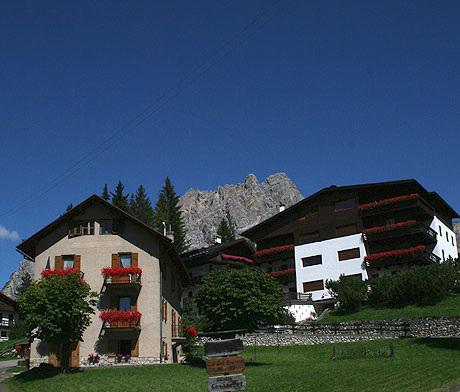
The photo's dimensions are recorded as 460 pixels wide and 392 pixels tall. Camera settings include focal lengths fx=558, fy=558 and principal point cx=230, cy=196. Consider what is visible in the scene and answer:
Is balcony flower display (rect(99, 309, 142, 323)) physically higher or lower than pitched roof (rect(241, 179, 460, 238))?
lower

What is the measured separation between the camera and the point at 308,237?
6150cm

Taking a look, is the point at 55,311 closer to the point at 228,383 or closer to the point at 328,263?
the point at 228,383

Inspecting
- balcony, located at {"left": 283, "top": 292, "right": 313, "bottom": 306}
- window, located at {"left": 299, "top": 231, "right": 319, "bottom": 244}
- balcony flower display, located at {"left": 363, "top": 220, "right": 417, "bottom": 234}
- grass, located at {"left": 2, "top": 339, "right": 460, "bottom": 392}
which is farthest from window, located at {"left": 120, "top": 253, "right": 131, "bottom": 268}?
balcony flower display, located at {"left": 363, "top": 220, "right": 417, "bottom": 234}

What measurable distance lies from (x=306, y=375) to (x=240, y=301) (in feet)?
35.7

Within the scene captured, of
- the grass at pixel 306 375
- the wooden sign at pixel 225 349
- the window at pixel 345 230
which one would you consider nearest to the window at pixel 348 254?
the window at pixel 345 230

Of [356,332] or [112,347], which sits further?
[356,332]

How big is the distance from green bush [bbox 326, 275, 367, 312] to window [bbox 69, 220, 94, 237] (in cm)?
2302

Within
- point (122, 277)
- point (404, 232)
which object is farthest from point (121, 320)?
point (404, 232)

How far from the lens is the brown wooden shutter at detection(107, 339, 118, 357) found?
37234 mm

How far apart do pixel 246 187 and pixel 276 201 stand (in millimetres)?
12155

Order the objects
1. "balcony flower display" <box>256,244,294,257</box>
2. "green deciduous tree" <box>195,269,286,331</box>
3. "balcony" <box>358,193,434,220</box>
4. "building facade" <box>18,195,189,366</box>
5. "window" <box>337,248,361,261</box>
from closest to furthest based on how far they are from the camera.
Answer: "green deciduous tree" <box>195,269,286,331</box>, "building facade" <box>18,195,189,366</box>, "balcony" <box>358,193,434,220</box>, "window" <box>337,248,361,261</box>, "balcony flower display" <box>256,244,294,257</box>

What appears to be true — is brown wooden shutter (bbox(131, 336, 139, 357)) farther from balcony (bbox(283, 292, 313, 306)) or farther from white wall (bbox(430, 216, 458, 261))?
white wall (bbox(430, 216, 458, 261))

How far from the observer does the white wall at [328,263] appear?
5700 centimetres

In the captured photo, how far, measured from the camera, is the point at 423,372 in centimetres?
2217
